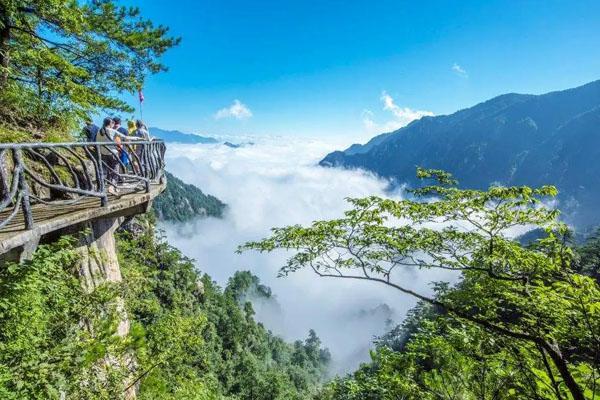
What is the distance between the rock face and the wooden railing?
46.1 inches

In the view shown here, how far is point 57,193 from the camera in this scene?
7.95 meters

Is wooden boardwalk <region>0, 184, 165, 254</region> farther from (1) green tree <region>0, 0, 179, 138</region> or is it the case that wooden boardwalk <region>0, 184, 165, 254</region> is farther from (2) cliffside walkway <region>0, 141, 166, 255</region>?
(1) green tree <region>0, 0, 179, 138</region>

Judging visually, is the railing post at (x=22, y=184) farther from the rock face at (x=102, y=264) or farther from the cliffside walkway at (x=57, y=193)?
the rock face at (x=102, y=264)

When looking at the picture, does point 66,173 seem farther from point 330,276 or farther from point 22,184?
point 330,276

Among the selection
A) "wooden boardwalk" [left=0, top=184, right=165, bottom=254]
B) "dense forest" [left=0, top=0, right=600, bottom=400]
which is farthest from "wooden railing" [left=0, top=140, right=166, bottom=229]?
"dense forest" [left=0, top=0, right=600, bottom=400]

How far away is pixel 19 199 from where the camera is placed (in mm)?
4230

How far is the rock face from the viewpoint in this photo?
8.28m

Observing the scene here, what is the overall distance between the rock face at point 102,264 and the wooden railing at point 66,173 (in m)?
1.17

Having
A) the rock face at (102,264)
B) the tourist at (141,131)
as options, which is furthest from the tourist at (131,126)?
the rock face at (102,264)

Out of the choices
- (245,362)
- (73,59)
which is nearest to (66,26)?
(73,59)

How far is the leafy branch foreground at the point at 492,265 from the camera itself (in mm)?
5094

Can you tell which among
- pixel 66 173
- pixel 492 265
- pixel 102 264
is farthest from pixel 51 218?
pixel 492 265

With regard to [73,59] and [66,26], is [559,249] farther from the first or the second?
[73,59]

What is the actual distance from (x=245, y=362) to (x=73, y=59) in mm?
62276
